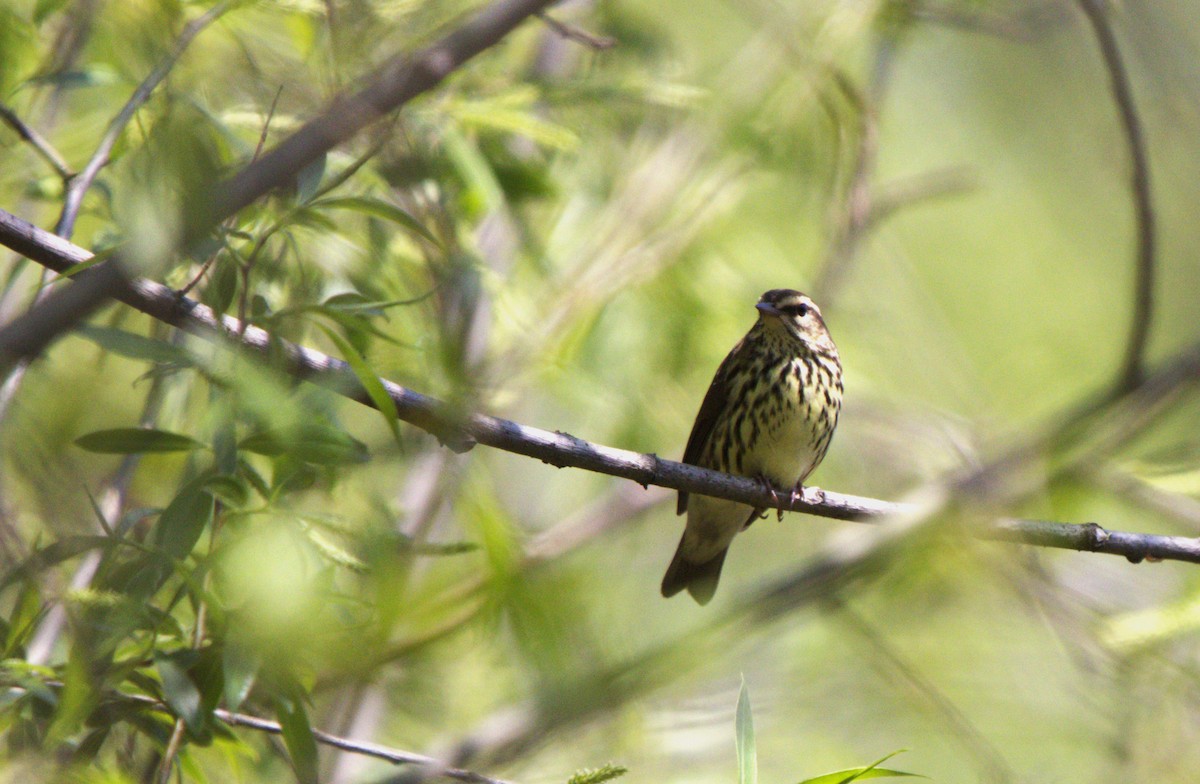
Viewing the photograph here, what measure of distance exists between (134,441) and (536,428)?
0.82 m

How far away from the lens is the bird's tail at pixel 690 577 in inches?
197

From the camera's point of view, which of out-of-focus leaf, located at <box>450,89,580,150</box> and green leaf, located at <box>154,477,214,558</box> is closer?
green leaf, located at <box>154,477,214,558</box>

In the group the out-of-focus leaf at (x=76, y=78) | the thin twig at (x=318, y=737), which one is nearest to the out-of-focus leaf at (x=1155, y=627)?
Result: the thin twig at (x=318, y=737)

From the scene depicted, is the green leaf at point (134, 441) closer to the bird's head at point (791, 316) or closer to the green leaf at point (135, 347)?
the green leaf at point (135, 347)

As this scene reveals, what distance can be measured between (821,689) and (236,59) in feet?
7.15

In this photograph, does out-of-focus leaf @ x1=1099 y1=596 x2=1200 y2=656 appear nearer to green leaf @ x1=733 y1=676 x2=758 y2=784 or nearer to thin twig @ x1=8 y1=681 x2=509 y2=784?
green leaf @ x1=733 y1=676 x2=758 y2=784

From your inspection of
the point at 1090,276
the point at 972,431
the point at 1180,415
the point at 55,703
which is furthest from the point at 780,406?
the point at 1090,276

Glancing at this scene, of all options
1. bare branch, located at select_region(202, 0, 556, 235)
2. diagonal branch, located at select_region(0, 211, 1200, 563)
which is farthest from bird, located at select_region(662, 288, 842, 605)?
bare branch, located at select_region(202, 0, 556, 235)

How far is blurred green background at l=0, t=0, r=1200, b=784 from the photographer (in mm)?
2174

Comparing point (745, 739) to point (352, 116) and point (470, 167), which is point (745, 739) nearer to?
point (352, 116)

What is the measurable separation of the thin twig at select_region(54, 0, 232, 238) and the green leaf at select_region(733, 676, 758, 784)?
5.27 ft

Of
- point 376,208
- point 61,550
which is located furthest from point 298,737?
point 376,208

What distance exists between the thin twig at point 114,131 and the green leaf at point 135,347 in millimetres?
420

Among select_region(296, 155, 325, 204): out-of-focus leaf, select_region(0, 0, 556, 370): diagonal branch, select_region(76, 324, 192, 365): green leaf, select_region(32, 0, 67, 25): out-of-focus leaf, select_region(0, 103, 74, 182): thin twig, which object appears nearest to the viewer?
select_region(0, 0, 556, 370): diagonal branch
